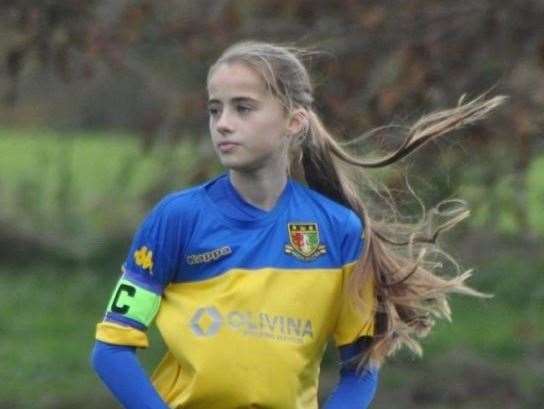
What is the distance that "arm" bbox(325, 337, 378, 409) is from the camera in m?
5.32

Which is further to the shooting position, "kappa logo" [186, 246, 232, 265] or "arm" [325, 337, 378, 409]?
"arm" [325, 337, 378, 409]

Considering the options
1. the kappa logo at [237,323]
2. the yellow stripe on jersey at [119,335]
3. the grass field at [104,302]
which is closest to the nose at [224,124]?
the kappa logo at [237,323]

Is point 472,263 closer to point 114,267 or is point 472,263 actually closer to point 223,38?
point 223,38

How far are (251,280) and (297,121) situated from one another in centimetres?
48

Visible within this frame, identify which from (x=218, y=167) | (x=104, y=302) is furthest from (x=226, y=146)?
(x=104, y=302)

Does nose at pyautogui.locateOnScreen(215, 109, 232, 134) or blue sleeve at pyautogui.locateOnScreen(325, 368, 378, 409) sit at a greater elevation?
nose at pyautogui.locateOnScreen(215, 109, 232, 134)

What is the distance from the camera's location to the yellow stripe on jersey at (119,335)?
5.08 metres

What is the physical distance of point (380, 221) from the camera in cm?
559

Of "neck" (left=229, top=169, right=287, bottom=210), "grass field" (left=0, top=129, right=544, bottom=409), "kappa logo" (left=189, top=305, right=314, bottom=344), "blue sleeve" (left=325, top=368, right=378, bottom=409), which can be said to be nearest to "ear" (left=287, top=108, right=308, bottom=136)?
"neck" (left=229, top=169, right=287, bottom=210)

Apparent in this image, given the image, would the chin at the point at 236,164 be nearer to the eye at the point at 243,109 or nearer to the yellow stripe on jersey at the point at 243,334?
the eye at the point at 243,109

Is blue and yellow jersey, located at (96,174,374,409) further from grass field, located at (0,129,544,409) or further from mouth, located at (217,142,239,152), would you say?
grass field, located at (0,129,544,409)

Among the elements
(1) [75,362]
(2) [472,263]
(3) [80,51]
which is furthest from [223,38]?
(1) [75,362]

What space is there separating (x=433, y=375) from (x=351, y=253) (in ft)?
24.4

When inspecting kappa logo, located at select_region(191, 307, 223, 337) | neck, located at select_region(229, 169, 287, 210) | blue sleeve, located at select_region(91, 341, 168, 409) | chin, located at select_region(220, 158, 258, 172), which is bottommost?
blue sleeve, located at select_region(91, 341, 168, 409)
